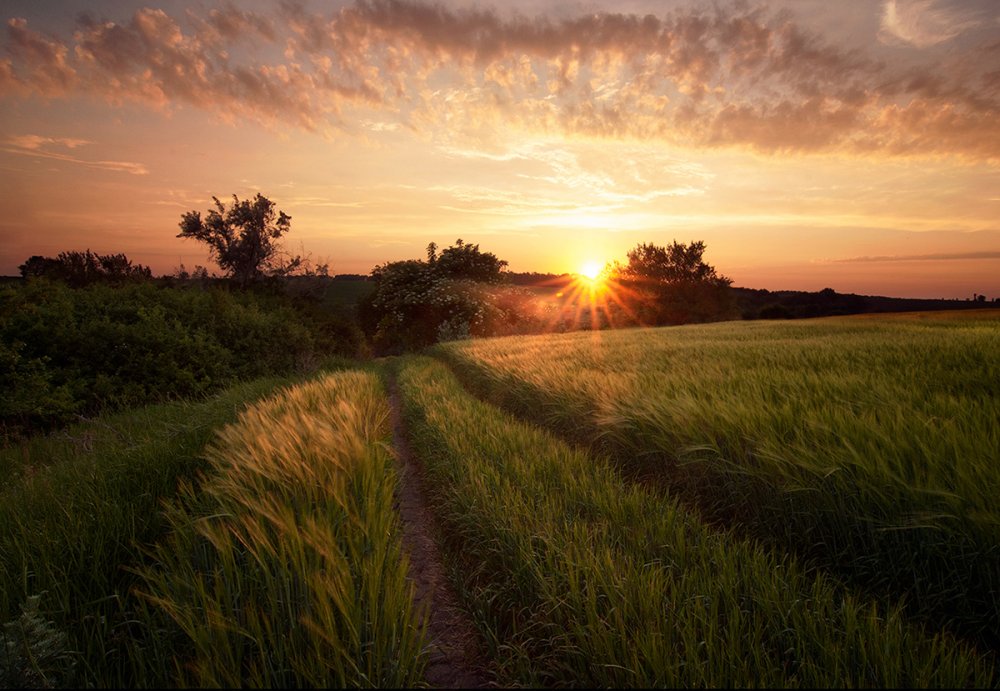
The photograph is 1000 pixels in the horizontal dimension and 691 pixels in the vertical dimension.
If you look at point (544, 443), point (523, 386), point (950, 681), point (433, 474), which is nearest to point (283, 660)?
point (950, 681)

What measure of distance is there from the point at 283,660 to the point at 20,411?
11153 mm

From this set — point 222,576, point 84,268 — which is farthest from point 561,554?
point 84,268

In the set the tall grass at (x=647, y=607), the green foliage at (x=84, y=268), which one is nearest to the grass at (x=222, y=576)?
the tall grass at (x=647, y=607)

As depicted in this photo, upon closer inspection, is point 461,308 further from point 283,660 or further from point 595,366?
point 283,660

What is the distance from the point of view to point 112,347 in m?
11.6

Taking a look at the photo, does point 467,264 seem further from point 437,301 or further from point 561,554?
point 561,554

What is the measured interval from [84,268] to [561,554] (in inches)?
876

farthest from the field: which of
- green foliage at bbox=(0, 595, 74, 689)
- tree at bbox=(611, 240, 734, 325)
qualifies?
tree at bbox=(611, 240, 734, 325)

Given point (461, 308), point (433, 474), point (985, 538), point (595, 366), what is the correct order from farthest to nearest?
point (461, 308)
point (595, 366)
point (433, 474)
point (985, 538)

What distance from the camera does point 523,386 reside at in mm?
8773

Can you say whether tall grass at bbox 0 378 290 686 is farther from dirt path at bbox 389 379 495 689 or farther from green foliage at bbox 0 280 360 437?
green foliage at bbox 0 280 360 437

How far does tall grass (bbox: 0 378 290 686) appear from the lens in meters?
1.96

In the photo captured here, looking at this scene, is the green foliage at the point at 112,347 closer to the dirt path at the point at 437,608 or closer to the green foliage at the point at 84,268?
the green foliage at the point at 84,268

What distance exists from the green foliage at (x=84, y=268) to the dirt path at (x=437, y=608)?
16889mm
